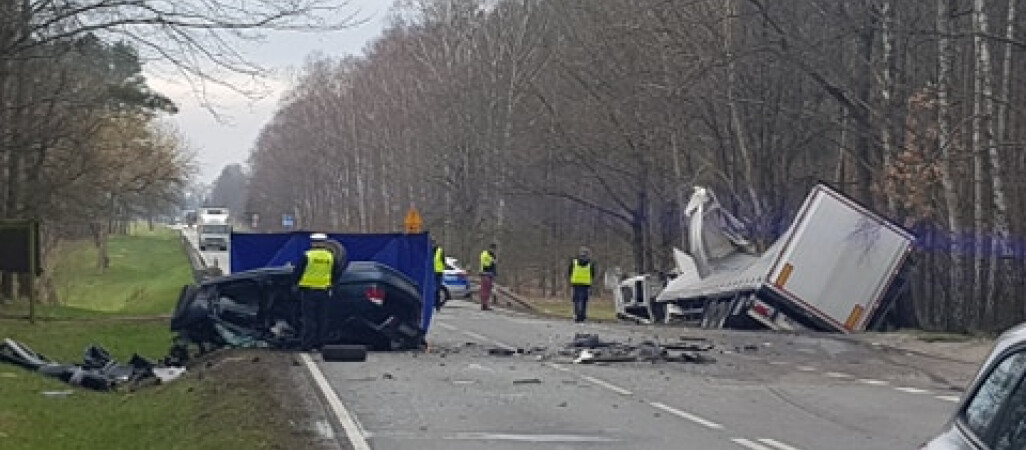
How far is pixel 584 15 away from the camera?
50469 millimetres

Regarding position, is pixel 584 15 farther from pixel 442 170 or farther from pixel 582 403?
pixel 582 403

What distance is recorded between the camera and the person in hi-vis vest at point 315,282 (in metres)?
21.3

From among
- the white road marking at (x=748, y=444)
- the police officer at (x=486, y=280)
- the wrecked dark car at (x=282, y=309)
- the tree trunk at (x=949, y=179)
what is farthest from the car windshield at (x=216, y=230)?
the white road marking at (x=748, y=444)

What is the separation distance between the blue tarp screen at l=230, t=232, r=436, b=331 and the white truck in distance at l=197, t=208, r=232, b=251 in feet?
250

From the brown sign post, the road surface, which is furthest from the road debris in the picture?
the brown sign post

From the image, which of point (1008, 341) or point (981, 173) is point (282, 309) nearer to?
point (981, 173)

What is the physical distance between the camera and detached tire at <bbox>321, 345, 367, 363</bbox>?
20781mm

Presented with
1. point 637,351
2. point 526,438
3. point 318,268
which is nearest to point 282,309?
point 318,268

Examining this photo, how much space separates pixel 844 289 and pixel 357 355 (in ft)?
37.2

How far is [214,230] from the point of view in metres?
103

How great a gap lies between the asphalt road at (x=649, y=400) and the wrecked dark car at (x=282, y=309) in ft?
2.22

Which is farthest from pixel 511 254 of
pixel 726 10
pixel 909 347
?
pixel 909 347

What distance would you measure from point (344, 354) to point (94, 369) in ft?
10.0

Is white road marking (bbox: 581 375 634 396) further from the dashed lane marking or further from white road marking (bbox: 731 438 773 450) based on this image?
white road marking (bbox: 731 438 773 450)
